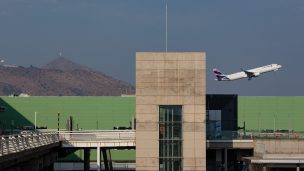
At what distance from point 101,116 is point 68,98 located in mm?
6528

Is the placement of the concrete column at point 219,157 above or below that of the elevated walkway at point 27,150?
below

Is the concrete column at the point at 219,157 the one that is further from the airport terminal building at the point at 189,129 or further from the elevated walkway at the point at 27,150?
the elevated walkway at the point at 27,150

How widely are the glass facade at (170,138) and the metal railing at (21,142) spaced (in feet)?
32.0

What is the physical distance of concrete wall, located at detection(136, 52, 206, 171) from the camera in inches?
2805

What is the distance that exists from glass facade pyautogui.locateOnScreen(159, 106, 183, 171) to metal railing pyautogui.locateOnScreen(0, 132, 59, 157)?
975cm

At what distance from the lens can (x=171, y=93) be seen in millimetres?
71688

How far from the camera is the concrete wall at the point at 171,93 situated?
71.2 metres

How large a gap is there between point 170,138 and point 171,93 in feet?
12.6

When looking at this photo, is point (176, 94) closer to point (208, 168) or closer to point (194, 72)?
point (194, 72)

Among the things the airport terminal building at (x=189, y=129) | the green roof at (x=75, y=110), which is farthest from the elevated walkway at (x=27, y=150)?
the green roof at (x=75, y=110)

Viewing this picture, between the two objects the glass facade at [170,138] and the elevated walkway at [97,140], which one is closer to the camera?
the glass facade at [170,138]

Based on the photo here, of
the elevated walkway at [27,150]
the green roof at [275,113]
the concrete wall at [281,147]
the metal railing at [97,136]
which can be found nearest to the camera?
the elevated walkway at [27,150]

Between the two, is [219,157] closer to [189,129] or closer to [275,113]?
[189,129]

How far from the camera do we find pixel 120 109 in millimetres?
145625
